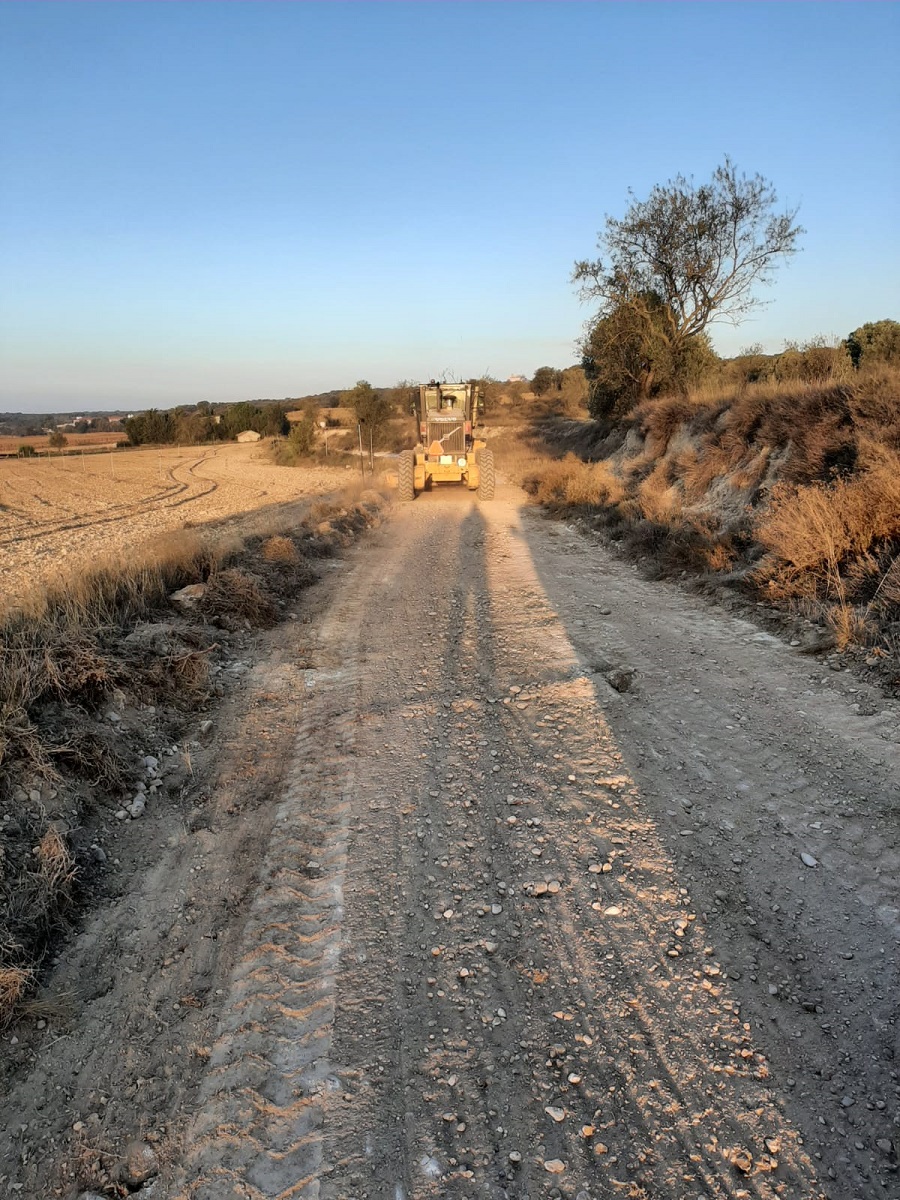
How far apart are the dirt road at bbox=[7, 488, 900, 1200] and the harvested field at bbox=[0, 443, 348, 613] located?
4.34m

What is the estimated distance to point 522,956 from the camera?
3100 millimetres

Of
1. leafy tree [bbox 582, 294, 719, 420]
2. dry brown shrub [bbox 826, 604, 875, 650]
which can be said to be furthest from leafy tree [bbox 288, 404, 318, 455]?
dry brown shrub [bbox 826, 604, 875, 650]

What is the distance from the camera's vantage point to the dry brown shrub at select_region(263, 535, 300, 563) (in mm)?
10562

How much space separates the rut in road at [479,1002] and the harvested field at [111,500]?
4.72 meters

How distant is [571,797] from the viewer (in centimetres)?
430

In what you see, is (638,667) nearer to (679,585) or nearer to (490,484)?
(679,585)

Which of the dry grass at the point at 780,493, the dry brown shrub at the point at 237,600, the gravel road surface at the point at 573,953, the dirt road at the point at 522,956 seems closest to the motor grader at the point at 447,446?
the dry grass at the point at 780,493

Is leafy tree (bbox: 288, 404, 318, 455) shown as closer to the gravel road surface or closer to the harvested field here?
the harvested field

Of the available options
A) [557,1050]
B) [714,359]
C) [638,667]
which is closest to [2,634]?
[557,1050]

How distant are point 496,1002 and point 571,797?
1.62 meters

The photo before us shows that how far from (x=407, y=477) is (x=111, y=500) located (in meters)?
13.4

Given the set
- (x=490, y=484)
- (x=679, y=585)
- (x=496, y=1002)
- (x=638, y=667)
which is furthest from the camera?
(x=490, y=484)

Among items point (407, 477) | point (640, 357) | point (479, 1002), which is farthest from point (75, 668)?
point (640, 357)

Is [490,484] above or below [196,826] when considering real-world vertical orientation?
above
